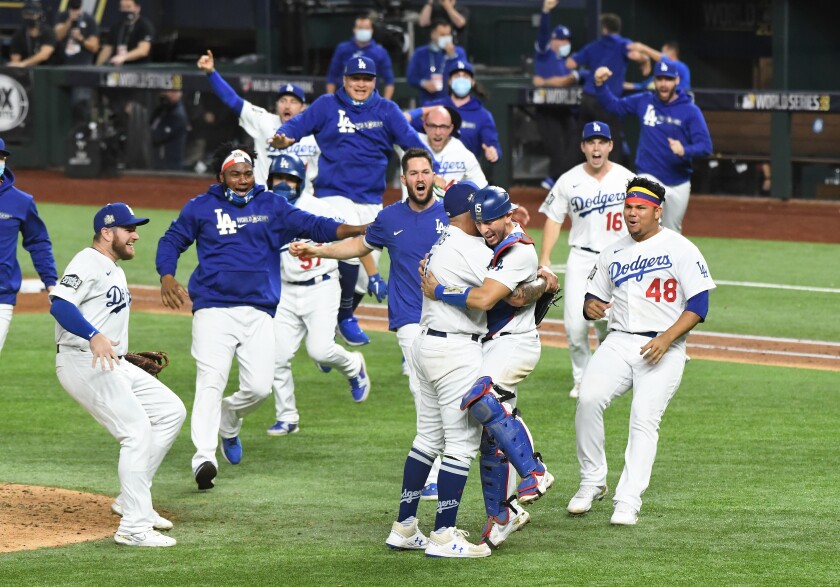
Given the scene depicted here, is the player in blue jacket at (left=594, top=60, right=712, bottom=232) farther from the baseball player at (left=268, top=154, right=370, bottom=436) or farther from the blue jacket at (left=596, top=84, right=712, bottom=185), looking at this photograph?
the baseball player at (left=268, top=154, right=370, bottom=436)

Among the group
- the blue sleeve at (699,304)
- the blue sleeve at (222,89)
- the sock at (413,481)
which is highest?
the blue sleeve at (222,89)

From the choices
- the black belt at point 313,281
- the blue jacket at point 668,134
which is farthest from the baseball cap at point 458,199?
the blue jacket at point 668,134

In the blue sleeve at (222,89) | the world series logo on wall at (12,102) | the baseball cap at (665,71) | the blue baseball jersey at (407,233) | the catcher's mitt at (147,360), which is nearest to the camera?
the catcher's mitt at (147,360)

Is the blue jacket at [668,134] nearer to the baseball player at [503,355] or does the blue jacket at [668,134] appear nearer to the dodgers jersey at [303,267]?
the dodgers jersey at [303,267]

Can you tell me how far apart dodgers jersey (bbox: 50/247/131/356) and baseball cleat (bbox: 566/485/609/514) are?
271cm

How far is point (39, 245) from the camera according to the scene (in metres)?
10.6

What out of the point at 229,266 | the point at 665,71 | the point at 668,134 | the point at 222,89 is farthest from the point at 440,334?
the point at 668,134

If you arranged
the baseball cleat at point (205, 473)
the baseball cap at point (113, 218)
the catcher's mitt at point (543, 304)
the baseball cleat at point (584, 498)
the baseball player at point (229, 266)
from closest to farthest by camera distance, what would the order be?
the catcher's mitt at point (543, 304) → the baseball cap at point (113, 218) → the baseball cleat at point (584, 498) → the baseball cleat at point (205, 473) → the baseball player at point (229, 266)

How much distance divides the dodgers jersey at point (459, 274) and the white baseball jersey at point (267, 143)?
18.5 ft

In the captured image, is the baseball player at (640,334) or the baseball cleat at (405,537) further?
the baseball player at (640,334)

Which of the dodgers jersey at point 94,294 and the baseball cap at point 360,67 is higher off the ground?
the baseball cap at point 360,67

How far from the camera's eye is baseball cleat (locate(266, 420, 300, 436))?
1142 centimetres

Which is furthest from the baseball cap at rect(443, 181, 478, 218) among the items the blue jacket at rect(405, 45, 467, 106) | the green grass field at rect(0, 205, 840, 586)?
the blue jacket at rect(405, 45, 467, 106)

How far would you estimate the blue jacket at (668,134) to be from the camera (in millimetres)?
15070
